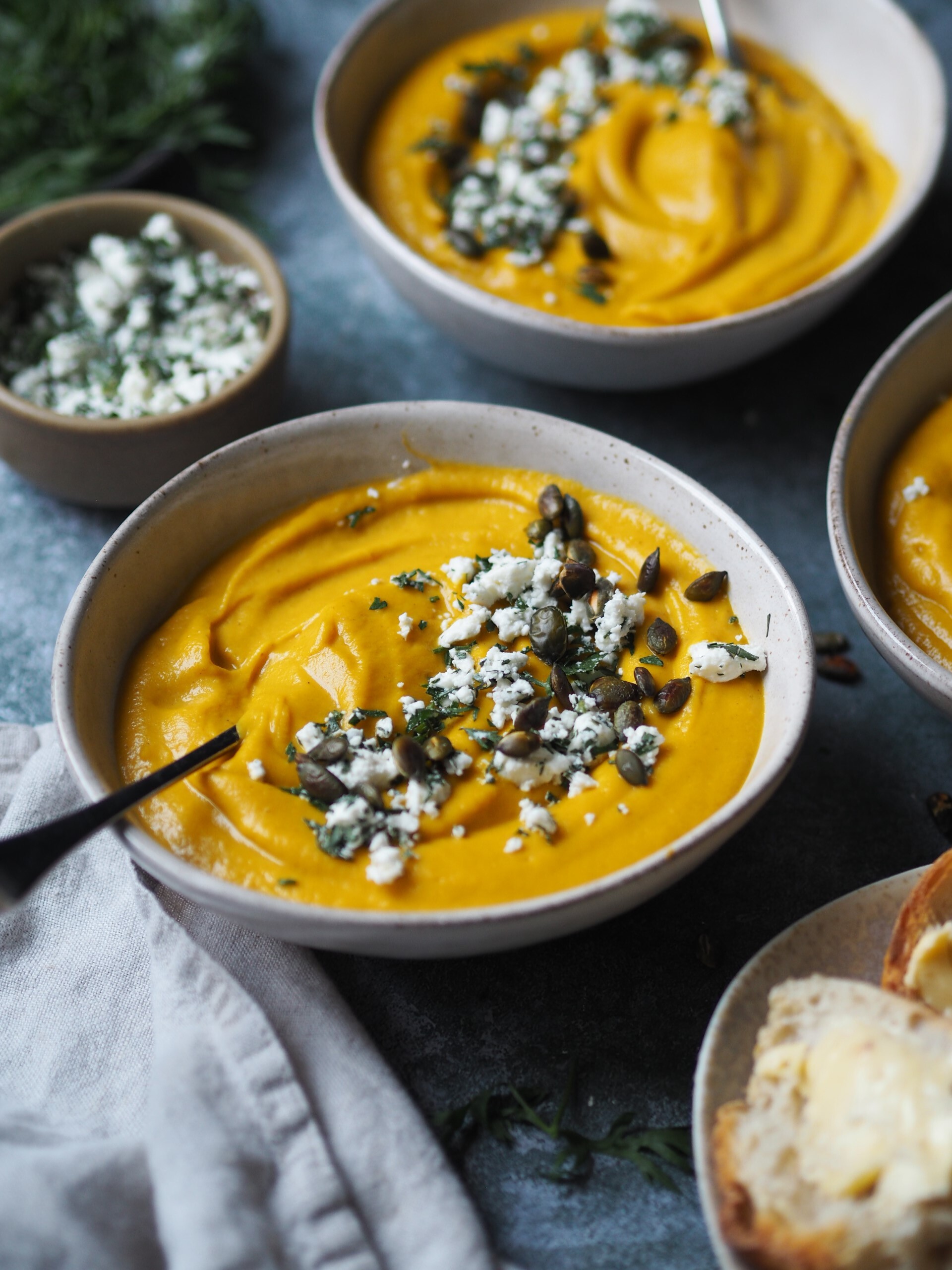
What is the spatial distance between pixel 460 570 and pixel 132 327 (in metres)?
1.61

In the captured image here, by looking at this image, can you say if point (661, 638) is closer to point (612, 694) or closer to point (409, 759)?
point (612, 694)

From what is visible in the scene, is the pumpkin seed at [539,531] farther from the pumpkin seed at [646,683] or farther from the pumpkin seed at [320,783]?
the pumpkin seed at [320,783]

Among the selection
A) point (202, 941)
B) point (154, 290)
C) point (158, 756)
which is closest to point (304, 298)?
point (154, 290)

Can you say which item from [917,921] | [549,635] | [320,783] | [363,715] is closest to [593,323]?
[549,635]

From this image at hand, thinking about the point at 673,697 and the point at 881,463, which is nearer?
the point at 673,697

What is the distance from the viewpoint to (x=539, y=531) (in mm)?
3219

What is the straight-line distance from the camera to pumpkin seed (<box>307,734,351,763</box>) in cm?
276

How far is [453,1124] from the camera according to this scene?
106 inches

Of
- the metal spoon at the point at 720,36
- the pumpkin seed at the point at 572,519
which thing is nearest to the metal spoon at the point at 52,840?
the pumpkin seed at the point at 572,519

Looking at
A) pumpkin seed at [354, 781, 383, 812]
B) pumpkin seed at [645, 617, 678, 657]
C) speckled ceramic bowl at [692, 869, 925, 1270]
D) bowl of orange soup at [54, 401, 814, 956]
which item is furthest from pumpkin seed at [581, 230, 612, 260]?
speckled ceramic bowl at [692, 869, 925, 1270]

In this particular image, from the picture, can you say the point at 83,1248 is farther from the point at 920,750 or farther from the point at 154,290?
the point at 154,290

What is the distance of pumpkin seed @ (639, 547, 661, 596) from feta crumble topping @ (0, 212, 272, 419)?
4.84 feet

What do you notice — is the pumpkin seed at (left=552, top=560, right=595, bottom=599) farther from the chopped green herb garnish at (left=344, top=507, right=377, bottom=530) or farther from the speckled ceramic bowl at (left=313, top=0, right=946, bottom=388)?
the speckled ceramic bowl at (left=313, top=0, right=946, bottom=388)

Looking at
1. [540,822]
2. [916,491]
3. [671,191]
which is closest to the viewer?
[540,822]
